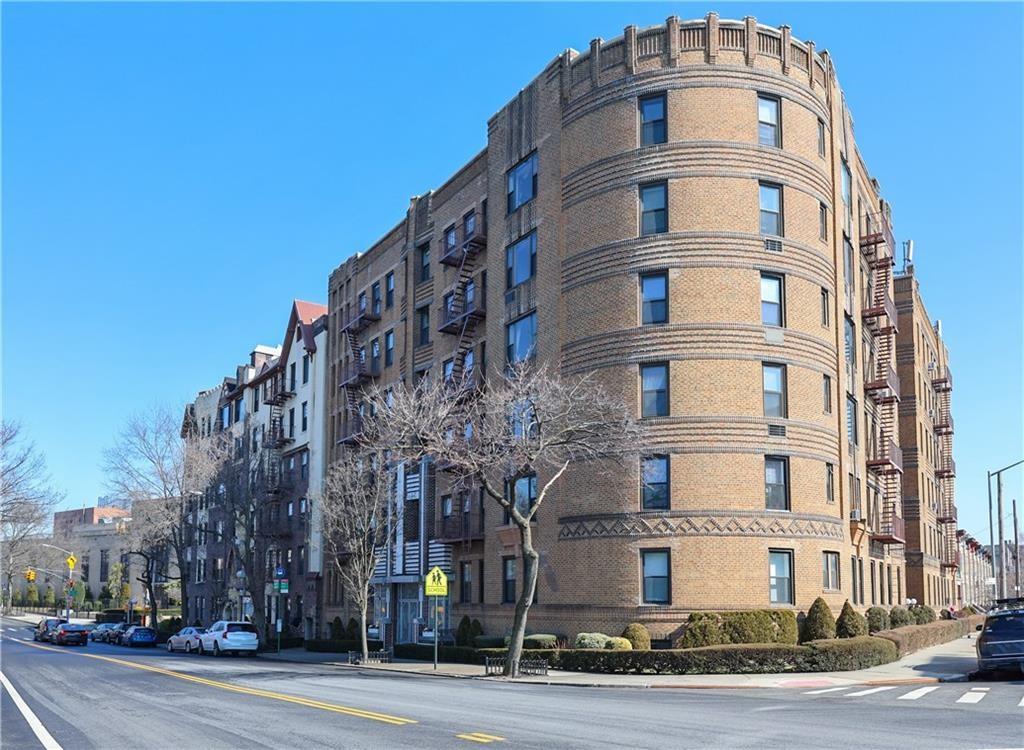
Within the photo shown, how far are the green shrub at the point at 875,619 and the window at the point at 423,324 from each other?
22.5m

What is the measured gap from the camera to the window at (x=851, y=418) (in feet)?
132

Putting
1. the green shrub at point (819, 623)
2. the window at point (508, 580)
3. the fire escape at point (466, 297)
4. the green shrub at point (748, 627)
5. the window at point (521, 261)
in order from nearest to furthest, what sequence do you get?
the green shrub at point (748, 627) < the green shrub at point (819, 623) < the window at point (508, 580) < the window at point (521, 261) < the fire escape at point (466, 297)

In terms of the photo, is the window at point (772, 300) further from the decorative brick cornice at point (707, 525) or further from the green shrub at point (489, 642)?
the green shrub at point (489, 642)

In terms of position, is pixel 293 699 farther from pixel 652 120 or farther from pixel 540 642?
pixel 652 120

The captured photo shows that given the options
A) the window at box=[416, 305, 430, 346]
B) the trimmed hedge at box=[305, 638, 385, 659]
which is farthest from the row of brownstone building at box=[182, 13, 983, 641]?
the trimmed hedge at box=[305, 638, 385, 659]

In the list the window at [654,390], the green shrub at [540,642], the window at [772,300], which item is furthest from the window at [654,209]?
the green shrub at [540,642]

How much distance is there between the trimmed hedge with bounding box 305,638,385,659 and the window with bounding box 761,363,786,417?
71.4 feet

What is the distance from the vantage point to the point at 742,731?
15.9 meters

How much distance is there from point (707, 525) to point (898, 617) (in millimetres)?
14670

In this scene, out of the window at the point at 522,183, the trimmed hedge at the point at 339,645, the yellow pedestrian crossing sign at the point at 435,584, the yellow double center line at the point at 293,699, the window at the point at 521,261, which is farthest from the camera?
the trimmed hedge at the point at 339,645

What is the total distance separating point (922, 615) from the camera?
157ft

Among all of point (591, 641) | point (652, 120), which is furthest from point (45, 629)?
point (652, 120)

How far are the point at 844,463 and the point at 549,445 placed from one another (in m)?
11.9

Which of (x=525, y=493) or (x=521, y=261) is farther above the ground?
(x=521, y=261)
